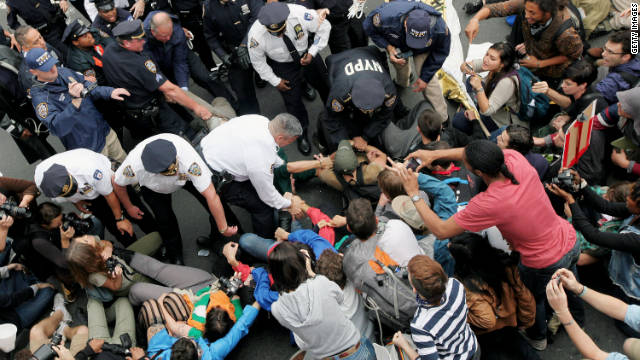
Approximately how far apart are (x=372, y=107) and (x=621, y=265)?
2117 millimetres

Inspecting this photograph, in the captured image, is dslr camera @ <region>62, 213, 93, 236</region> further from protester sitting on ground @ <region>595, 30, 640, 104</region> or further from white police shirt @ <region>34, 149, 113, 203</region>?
protester sitting on ground @ <region>595, 30, 640, 104</region>

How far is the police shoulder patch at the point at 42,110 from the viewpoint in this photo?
12.4 ft

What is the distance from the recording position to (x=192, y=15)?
5129 mm

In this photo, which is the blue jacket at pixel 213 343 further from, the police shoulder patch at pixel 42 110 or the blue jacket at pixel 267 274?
the police shoulder patch at pixel 42 110

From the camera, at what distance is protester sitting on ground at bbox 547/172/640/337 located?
279cm

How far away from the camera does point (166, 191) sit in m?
3.63

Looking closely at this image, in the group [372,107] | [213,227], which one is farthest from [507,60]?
[213,227]

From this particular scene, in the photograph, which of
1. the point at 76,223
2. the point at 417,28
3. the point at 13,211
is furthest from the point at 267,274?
the point at 417,28

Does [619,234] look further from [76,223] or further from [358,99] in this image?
[76,223]

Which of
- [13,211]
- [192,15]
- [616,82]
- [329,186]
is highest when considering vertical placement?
[192,15]

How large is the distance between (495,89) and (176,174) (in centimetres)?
283

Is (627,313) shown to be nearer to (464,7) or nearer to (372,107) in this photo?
(372,107)

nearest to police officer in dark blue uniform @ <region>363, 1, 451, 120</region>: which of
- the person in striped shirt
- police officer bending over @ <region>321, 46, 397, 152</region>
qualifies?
police officer bending over @ <region>321, 46, 397, 152</region>

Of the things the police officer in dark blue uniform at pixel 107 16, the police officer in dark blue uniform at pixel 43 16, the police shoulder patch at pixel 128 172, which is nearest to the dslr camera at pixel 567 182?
the police shoulder patch at pixel 128 172
